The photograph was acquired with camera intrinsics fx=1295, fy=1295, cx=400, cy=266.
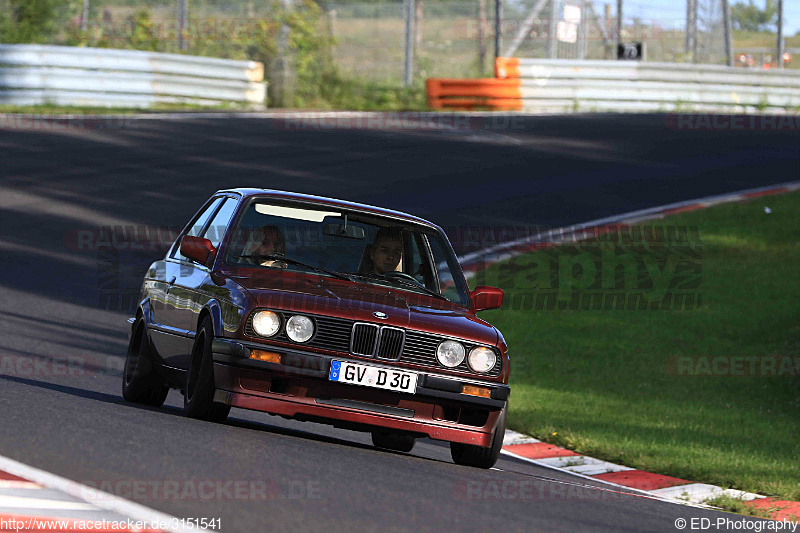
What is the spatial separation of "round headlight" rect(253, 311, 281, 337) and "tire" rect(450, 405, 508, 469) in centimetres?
144

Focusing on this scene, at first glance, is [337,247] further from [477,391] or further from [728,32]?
[728,32]

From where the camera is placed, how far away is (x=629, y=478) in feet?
30.1

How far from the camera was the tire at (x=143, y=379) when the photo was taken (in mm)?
8633

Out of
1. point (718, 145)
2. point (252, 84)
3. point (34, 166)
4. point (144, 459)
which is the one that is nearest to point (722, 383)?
point (144, 459)

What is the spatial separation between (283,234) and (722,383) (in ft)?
18.5

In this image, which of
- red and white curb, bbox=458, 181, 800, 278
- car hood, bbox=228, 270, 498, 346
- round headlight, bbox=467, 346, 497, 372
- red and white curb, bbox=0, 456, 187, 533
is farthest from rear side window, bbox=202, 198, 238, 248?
red and white curb, bbox=458, 181, 800, 278

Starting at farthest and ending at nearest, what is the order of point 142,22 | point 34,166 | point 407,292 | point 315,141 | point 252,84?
point 142,22 → point 252,84 → point 315,141 → point 34,166 → point 407,292

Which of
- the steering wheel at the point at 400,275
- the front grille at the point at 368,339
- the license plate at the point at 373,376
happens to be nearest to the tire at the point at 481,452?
the front grille at the point at 368,339

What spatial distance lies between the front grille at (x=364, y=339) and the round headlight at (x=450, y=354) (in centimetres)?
40

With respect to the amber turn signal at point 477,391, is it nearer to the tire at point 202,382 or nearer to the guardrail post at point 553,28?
the tire at point 202,382

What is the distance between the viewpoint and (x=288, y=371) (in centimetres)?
712

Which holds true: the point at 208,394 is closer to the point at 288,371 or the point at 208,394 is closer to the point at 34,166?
the point at 288,371

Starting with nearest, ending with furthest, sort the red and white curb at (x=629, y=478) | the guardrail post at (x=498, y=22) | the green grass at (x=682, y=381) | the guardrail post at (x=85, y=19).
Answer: the red and white curb at (x=629, y=478)
the green grass at (x=682, y=381)
the guardrail post at (x=498, y=22)
the guardrail post at (x=85, y=19)

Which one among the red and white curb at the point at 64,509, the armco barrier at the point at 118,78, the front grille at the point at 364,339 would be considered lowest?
the red and white curb at the point at 64,509
